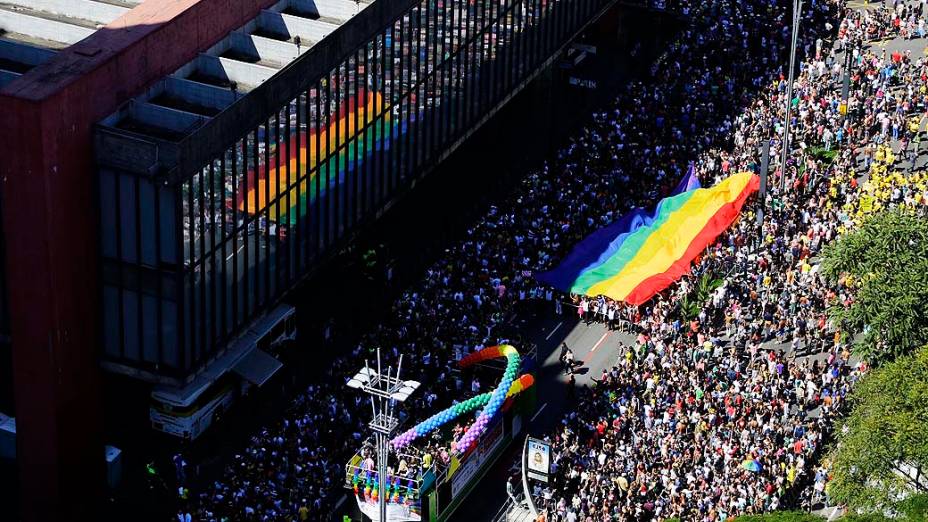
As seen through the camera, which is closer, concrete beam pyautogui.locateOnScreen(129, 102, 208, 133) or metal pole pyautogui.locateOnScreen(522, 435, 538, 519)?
concrete beam pyautogui.locateOnScreen(129, 102, 208, 133)

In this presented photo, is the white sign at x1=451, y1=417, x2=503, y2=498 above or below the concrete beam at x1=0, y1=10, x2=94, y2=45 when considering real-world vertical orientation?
below

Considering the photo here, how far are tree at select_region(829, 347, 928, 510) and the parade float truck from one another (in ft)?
48.7

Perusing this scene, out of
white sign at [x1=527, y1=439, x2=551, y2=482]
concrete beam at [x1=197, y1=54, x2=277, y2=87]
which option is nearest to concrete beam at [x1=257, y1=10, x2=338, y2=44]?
concrete beam at [x1=197, y1=54, x2=277, y2=87]

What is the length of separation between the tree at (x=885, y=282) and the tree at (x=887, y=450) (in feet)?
17.3

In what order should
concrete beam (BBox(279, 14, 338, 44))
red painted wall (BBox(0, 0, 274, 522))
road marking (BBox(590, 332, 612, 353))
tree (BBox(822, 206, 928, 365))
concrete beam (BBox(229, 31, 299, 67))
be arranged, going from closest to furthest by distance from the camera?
red painted wall (BBox(0, 0, 274, 522)), concrete beam (BBox(229, 31, 299, 67)), tree (BBox(822, 206, 928, 365)), concrete beam (BBox(279, 14, 338, 44)), road marking (BBox(590, 332, 612, 353))

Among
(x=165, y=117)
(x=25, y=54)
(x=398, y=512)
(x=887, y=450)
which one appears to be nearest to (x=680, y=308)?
(x=887, y=450)

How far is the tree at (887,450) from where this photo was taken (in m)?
81.1

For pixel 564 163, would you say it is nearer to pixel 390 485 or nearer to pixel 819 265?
pixel 819 265

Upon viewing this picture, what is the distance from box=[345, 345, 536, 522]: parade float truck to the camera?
8475cm

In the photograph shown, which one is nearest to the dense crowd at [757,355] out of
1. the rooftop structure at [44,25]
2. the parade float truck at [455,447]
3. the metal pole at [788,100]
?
the metal pole at [788,100]

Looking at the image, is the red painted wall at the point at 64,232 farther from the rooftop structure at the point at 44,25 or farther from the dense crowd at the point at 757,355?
the dense crowd at the point at 757,355

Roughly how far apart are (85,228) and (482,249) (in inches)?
1054

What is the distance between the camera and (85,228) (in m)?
81.7

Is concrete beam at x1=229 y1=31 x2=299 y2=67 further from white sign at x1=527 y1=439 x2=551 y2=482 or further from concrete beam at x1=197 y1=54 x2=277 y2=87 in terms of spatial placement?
white sign at x1=527 y1=439 x2=551 y2=482
